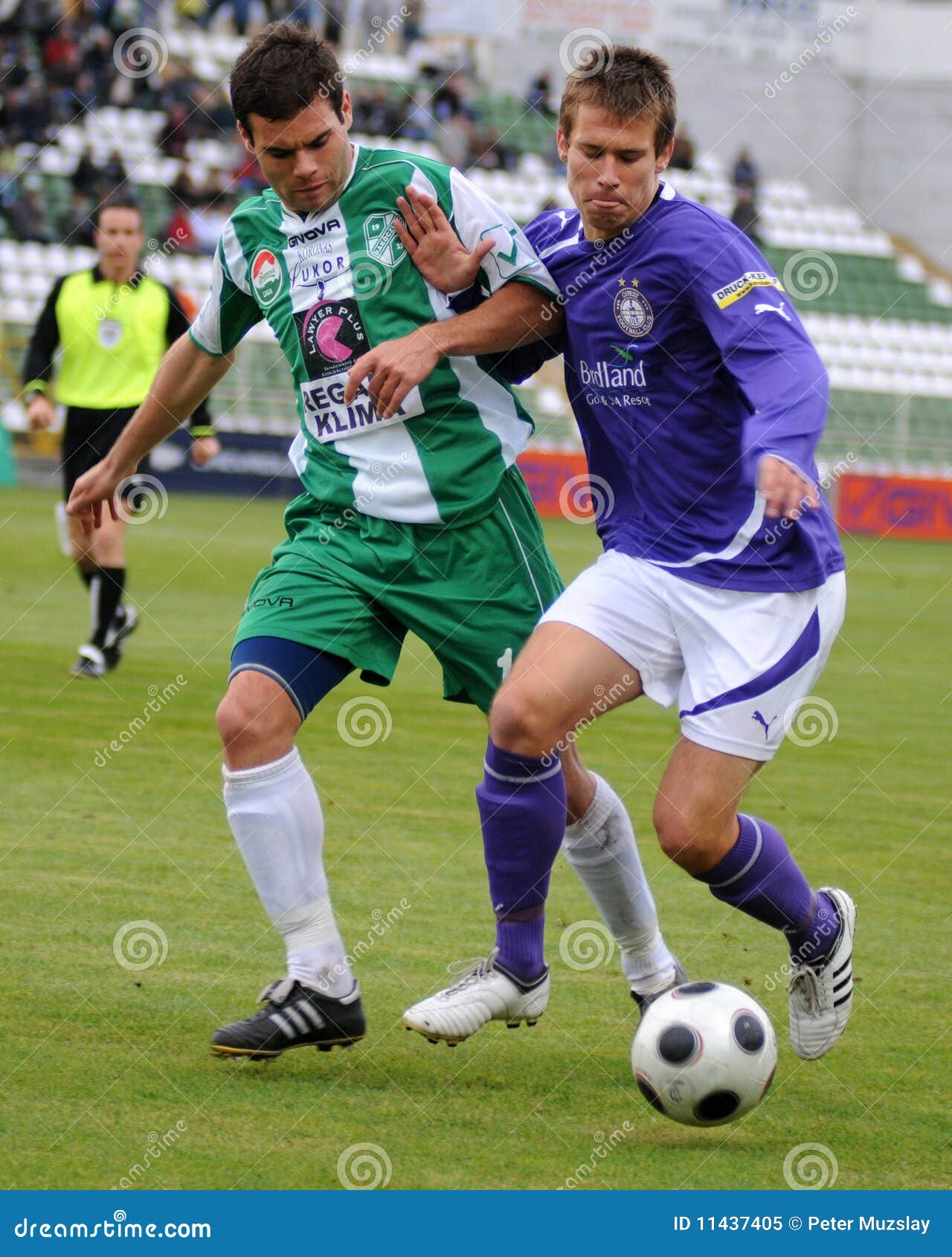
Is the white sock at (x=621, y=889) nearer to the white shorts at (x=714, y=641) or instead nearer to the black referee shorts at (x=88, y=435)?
the white shorts at (x=714, y=641)

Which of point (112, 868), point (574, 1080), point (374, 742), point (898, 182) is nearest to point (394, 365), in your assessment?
point (574, 1080)

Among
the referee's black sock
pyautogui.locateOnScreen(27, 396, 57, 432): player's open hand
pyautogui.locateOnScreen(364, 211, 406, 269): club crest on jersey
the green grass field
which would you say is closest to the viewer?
the green grass field

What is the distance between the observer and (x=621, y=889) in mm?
4426

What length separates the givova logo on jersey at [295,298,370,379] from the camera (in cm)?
431

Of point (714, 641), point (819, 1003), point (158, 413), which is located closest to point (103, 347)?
point (158, 413)

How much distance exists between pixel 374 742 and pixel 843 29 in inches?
1158

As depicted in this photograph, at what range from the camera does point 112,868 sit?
5.62 meters

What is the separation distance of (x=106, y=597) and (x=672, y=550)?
5.89m

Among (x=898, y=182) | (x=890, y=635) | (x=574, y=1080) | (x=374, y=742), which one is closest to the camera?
(x=574, y=1080)

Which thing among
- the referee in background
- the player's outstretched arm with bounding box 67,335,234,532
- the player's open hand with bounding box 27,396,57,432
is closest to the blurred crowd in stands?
the referee in background

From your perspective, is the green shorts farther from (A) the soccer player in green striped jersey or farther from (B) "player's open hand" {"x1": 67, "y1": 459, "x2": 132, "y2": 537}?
(B) "player's open hand" {"x1": 67, "y1": 459, "x2": 132, "y2": 537}

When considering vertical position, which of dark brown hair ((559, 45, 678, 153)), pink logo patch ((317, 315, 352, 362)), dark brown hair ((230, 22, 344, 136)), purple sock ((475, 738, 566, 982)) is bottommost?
purple sock ((475, 738, 566, 982))

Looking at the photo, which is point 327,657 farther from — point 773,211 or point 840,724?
point 773,211

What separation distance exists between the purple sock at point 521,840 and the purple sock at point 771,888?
1.23ft
